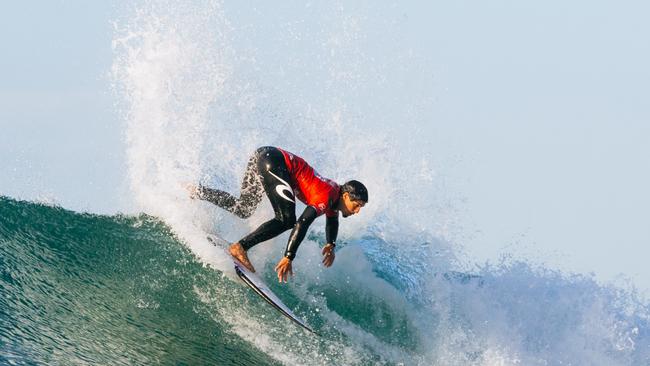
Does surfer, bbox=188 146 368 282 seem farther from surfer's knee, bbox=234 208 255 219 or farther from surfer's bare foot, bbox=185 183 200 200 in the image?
surfer's bare foot, bbox=185 183 200 200

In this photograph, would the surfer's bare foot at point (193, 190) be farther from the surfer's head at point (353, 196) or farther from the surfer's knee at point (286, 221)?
Answer: the surfer's head at point (353, 196)

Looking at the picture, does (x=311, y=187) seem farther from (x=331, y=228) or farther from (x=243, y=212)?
(x=243, y=212)

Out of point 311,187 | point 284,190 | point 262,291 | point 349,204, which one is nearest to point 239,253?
point 262,291

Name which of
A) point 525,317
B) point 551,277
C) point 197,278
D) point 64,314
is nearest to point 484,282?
point 525,317

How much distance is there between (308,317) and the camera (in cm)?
940

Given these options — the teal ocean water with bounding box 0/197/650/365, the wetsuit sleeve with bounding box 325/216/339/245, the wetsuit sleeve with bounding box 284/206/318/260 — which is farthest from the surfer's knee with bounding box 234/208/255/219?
the wetsuit sleeve with bounding box 284/206/318/260

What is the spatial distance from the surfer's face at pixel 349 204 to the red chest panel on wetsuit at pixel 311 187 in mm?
149

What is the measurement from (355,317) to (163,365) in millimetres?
3488

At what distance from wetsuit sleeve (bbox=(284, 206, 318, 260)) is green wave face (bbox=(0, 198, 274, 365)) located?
118cm

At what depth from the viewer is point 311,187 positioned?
8.23 meters

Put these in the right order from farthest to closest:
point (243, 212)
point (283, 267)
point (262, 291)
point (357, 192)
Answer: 1. point (243, 212)
2. point (262, 291)
3. point (357, 192)
4. point (283, 267)

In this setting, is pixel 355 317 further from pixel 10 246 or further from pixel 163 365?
pixel 10 246

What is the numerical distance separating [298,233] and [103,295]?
252 centimetres

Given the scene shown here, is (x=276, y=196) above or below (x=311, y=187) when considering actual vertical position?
below
